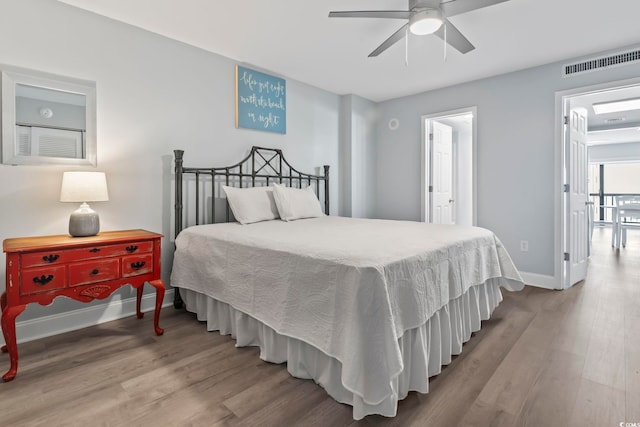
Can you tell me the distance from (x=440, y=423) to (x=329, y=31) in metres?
2.96

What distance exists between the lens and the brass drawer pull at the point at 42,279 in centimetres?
194

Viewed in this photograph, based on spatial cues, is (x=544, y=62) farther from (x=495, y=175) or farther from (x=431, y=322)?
(x=431, y=322)

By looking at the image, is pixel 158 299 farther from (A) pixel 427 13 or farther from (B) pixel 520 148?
(B) pixel 520 148

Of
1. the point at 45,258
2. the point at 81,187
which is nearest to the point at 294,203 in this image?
the point at 81,187

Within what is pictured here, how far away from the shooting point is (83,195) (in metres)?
2.25

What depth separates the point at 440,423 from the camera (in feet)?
4.90

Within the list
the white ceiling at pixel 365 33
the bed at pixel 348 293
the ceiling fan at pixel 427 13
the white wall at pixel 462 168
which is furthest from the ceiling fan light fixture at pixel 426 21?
the white wall at pixel 462 168

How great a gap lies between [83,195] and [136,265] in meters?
0.59

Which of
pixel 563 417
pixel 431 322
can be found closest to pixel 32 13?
pixel 431 322

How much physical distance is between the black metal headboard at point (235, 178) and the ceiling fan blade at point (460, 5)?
88.3 inches

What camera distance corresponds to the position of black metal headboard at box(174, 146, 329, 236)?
3018mm

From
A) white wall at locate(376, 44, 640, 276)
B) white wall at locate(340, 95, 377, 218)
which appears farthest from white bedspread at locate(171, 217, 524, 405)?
white wall at locate(340, 95, 377, 218)

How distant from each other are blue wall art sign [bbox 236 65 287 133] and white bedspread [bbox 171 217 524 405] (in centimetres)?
144

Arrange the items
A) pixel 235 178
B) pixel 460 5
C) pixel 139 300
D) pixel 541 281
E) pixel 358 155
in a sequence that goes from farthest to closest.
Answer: pixel 358 155, pixel 541 281, pixel 235 178, pixel 139 300, pixel 460 5
